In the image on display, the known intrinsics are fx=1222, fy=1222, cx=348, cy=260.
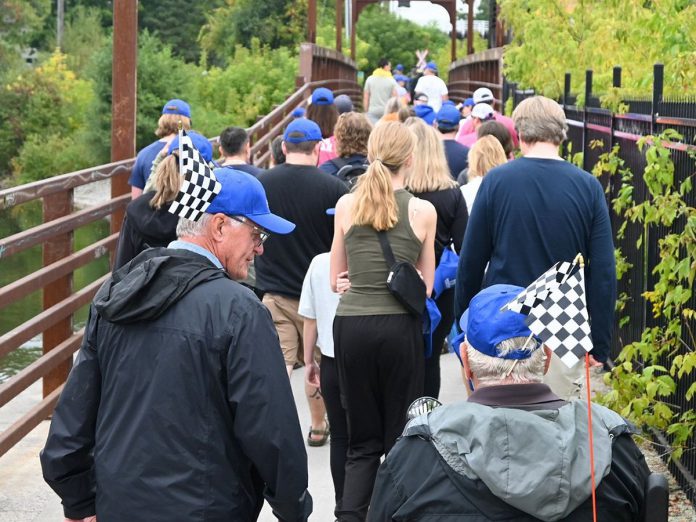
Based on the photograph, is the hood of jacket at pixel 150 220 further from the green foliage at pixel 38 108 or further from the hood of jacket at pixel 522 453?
the green foliage at pixel 38 108

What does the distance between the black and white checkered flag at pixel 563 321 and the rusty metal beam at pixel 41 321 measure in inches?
161

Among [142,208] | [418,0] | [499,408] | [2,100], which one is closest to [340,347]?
[142,208]

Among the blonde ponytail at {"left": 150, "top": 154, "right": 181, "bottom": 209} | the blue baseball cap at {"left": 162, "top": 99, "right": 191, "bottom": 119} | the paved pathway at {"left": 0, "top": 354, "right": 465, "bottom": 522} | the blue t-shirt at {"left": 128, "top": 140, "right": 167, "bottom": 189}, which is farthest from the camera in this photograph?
the blue baseball cap at {"left": 162, "top": 99, "right": 191, "bottom": 119}

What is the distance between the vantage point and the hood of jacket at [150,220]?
6.09 m

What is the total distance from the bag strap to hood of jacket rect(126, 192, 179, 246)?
3.85 feet

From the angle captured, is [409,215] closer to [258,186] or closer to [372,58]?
[258,186]

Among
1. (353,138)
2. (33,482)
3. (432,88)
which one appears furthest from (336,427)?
(432,88)

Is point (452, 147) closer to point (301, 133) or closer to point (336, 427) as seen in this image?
point (301, 133)

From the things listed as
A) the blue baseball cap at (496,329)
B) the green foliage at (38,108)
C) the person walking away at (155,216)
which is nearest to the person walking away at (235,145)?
the person walking away at (155,216)

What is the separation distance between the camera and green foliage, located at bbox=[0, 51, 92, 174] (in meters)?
45.9

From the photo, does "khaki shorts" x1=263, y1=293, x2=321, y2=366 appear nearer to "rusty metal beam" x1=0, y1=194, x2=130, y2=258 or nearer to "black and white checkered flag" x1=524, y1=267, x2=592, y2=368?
"rusty metal beam" x1=0, y1=194, x2=130, y2=258

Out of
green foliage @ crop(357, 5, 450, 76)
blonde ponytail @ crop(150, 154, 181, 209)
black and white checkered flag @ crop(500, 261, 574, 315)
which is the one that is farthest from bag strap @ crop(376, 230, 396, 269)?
green foliage @ crop(357, 5, 450, 76)

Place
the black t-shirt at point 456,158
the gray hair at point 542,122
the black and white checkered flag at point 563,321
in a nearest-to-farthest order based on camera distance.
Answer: the black and white checkered flag at point 563,321, the gray hair at point 542,122, the black t-shirt at point 456,158

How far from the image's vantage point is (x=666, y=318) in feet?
22.1
